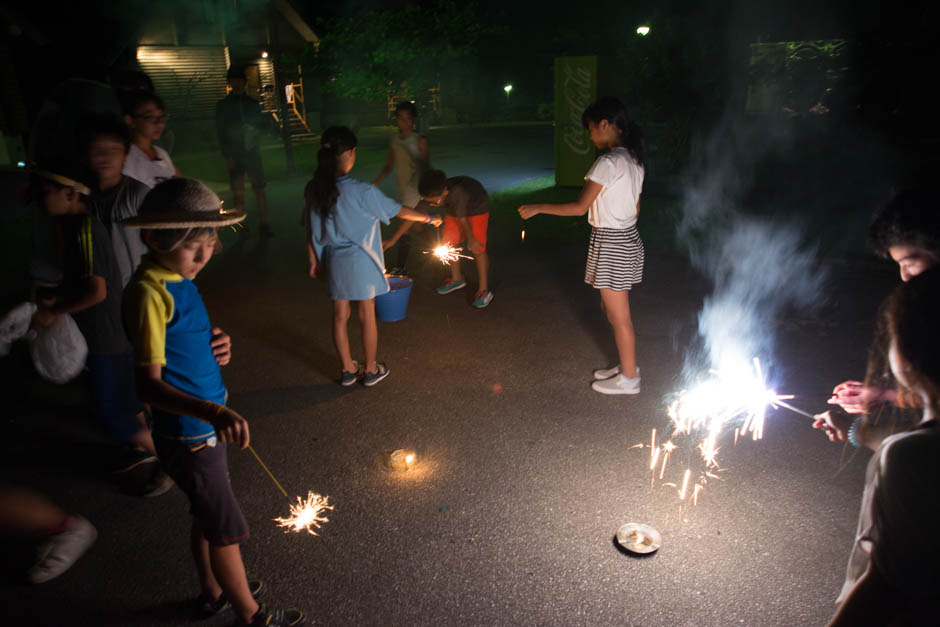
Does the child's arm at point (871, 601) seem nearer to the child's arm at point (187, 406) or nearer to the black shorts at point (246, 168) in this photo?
the child's arm at point (187, 406)

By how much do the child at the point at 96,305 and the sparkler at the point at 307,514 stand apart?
90 cm

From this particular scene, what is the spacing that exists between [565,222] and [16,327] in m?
9.57

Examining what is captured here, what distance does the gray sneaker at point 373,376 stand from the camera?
5082mm

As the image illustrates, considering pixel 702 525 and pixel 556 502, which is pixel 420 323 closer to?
pixel 556 502

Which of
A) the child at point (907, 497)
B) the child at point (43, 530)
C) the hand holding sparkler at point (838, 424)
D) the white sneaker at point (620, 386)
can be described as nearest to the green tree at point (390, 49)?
the white sneaker at point (620, 386)

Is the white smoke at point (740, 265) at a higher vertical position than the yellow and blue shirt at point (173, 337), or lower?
lower

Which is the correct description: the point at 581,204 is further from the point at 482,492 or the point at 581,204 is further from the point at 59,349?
the point at 59,349

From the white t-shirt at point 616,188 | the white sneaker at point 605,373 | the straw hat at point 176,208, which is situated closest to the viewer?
the straw hat at point 176,208

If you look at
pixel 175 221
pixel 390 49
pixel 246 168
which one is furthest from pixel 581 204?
pixel 390 49

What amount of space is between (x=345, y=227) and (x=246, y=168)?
21.3ft

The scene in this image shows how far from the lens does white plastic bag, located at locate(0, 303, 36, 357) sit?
3004 millimetres

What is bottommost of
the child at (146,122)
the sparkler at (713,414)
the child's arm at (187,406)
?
the sparkler at (713,414)

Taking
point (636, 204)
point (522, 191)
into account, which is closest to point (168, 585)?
point (636, 204)

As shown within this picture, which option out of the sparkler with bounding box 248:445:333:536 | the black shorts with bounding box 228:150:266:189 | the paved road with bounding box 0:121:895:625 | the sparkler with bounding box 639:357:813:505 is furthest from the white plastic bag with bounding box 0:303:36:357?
the black shorts with bounding box 228:150:266:189
